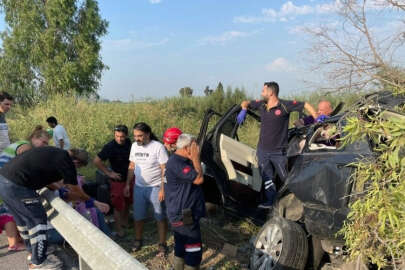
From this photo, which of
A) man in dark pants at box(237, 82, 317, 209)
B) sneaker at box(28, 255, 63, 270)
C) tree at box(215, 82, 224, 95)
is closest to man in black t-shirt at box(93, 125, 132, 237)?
sneaker at box(28, 255, 63, 270)

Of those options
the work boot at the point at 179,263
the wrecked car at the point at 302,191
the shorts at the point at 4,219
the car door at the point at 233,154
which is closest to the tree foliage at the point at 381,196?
the wrecked car at the point at 302,191

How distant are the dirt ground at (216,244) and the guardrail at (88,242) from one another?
1376mm

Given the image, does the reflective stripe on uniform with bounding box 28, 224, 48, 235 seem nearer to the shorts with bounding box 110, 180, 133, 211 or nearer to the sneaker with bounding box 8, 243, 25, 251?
the sneaker with bounding box 8, 243, 25, 251

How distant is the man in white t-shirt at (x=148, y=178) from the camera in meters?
4.52

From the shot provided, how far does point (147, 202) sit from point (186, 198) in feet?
4.60

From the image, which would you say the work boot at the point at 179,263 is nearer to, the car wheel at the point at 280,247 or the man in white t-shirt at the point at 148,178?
the car wheel at the point at 280,247

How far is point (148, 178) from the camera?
4.59 metres

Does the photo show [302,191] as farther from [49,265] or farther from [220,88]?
[220,88]

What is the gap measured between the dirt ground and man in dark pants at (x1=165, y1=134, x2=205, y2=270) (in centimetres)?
77

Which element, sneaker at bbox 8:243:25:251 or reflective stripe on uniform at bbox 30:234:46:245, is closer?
reflective stripe on uniform at bbox 30:234:46:245

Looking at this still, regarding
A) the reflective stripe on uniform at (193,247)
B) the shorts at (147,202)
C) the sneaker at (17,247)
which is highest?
the shorts at (147,202)

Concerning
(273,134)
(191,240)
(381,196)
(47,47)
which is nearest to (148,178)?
(191,240)

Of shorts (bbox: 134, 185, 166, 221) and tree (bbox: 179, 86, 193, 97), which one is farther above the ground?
tree (bbox: 179, 86, 193, 97)

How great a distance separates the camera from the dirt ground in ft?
13.9
